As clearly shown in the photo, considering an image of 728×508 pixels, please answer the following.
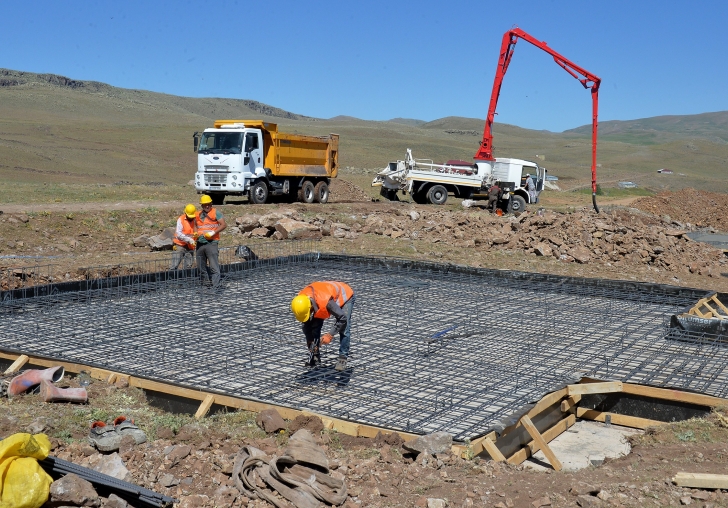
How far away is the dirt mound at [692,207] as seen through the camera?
22844 mm

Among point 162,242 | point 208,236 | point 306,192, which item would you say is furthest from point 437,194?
point 208,236

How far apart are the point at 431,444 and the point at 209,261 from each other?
5.72m

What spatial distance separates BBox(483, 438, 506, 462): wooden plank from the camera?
4.61 m

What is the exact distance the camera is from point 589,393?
5844 mm

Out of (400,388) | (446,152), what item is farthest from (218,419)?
(446,152)

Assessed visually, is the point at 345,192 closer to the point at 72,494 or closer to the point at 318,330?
the point at 318,330

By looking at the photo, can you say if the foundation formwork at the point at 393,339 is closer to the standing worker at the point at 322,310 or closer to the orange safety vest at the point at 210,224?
the standing worker at the point at 322,310

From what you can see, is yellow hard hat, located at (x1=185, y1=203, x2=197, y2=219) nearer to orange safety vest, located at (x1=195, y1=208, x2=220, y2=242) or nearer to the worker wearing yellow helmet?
the worker wearing yellow helmet

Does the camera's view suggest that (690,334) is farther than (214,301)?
No

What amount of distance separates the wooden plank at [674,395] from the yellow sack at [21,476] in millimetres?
4374

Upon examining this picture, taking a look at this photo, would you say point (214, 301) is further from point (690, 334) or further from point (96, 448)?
point (690, 334)

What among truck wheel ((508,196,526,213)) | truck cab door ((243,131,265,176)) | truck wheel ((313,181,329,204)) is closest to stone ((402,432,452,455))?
truck cab door ((243,131,265,176))

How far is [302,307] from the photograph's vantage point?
557cm

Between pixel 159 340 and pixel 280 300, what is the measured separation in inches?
87.3
